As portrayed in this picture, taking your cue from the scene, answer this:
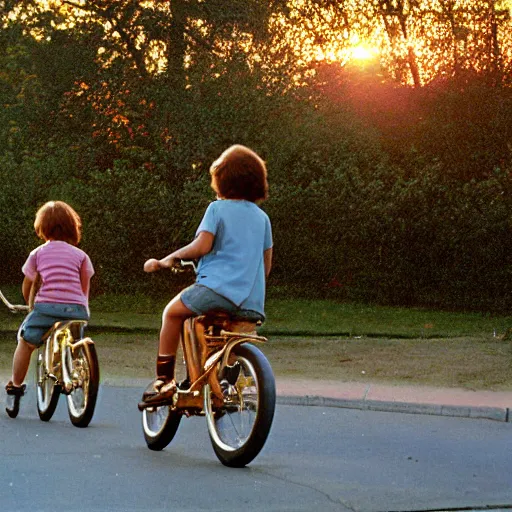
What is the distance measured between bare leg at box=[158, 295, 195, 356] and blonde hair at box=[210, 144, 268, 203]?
2.26 ft

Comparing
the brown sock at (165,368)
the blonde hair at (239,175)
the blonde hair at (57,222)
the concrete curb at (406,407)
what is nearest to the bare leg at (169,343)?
the brown sock at (165,368)

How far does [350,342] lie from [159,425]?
8.99 meters

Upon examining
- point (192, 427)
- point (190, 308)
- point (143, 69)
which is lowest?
point (192, 427)

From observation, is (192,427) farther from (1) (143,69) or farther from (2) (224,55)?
(1) (143,69)

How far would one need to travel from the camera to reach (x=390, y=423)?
10.1 meters

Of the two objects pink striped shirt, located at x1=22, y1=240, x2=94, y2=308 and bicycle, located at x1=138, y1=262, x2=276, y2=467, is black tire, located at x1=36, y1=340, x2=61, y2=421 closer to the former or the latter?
pink striped shirt, located at x1=22, y1=240, x2=94, y2=308

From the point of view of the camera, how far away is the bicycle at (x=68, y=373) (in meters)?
9.05

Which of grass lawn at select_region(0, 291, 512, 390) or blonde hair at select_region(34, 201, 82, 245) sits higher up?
blonde hair at select_region(34, 201, 82, 245)

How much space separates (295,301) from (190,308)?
17876 millimetres

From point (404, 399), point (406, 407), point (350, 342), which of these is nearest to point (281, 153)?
point (350, 342)

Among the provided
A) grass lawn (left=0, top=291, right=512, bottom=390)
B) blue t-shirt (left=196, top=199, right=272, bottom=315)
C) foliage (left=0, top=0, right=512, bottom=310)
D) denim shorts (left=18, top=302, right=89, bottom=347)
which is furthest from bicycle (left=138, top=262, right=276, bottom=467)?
foliage (left=0, top=0, right=512, bottom=310)

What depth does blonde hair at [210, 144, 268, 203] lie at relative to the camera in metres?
7.78

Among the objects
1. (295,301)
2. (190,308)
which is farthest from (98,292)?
(190,308)

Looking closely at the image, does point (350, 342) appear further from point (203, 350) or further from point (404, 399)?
point (203, 350)
